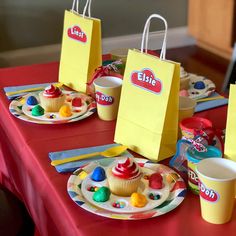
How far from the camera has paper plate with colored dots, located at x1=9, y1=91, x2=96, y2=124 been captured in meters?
1.44

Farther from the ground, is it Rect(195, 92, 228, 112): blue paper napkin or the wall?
Rect(195, 92, 228, 112): blue paper napkin

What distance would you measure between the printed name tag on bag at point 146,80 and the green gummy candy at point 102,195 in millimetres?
283

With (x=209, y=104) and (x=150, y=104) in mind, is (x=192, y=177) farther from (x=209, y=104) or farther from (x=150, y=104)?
(x=209, y=104)

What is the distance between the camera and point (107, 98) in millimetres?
1429

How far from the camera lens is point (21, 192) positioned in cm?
154

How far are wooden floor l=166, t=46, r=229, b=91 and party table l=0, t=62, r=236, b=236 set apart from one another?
7.12 feet

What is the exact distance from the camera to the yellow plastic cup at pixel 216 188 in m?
0.95

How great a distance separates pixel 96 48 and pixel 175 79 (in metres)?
0.52

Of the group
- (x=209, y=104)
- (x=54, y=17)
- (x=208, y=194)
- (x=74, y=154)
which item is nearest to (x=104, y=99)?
(x=74, y=154)

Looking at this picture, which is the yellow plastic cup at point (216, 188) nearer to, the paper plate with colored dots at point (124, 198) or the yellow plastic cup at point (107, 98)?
the paper plate with colored dots at point (124, 198)

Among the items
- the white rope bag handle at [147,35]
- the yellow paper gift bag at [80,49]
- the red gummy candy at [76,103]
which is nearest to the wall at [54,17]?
the yellow paper gift bag at [80,49]

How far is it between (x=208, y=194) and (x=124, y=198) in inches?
7.6

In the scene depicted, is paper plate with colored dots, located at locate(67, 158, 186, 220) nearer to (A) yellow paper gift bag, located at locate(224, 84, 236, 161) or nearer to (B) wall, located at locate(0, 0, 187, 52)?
(A) yellow paper gift bag, located at locate(224, 84, 236, 161)

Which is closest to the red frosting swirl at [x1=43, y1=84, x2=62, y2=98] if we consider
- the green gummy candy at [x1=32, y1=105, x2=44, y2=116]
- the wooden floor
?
the green gummy candy at [x1=32, y1=105, x2=44, y2=116]
